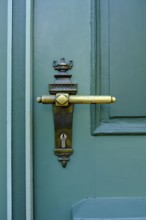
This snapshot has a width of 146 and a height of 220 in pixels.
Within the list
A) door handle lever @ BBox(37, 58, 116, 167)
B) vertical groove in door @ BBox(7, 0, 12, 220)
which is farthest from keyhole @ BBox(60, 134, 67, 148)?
vertical groove in door @ BBox(7, 0, 12, 220)

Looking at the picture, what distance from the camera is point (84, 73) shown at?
0.75m

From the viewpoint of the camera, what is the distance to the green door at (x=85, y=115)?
0.75 meters

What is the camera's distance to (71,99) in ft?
2.36

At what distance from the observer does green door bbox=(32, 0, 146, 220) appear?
75cm

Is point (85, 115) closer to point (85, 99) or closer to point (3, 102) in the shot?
point (85, 99)

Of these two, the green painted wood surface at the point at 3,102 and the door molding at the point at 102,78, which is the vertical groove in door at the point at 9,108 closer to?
the green painted wood surface at the point at 3,102

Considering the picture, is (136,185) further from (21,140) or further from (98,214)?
(21,140)

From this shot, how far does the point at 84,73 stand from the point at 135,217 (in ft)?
1.28

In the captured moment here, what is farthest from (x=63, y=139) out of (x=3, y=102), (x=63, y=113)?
(x=3, y=102)

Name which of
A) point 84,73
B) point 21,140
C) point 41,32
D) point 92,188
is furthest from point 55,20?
point 92,188

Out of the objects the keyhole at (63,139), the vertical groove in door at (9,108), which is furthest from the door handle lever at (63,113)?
the vertical groove in door at (9,108)

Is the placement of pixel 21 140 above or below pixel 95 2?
below

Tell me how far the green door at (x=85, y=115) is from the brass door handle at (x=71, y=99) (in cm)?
4

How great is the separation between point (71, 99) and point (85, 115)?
6 centimetres
